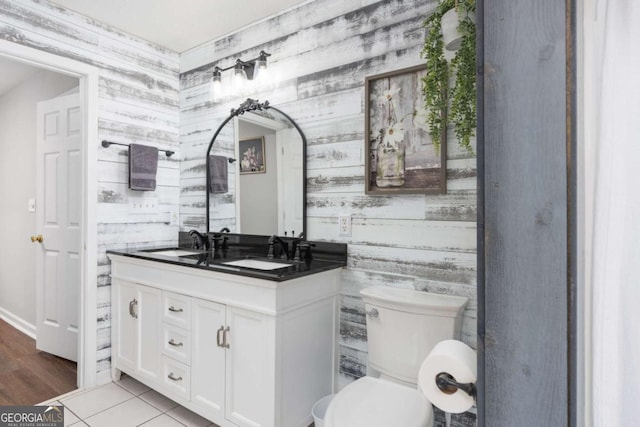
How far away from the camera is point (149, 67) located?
2770 mm

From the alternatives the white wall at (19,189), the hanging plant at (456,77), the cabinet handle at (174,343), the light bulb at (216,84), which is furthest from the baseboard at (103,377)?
the hanging plant at (456,77)

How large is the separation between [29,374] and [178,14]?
8.92 ft

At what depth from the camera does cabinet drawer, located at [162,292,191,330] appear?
2.01 meters

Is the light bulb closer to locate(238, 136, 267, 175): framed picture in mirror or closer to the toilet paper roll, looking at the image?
locate(238, 136, 267, 175): framed picture in mirror

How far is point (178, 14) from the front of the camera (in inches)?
92.5

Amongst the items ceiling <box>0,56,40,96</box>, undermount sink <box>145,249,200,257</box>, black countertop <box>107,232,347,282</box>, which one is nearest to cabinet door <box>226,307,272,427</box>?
black countertop <box>107,232,347,282</box>

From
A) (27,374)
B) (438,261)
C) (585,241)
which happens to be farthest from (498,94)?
(27,374)

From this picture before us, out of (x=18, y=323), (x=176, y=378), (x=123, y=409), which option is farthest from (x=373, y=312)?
(x=18, y=323)

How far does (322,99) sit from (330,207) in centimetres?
64

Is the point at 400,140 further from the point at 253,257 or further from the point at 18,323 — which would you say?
the point at 18,323

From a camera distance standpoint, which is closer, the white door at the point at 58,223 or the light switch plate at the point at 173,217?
the white door at the point at 58,223

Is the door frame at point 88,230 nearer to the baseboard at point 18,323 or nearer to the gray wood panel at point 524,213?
the baseboard at point 18,323

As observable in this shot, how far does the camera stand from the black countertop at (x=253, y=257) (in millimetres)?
1726

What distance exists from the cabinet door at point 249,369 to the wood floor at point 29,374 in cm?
141
